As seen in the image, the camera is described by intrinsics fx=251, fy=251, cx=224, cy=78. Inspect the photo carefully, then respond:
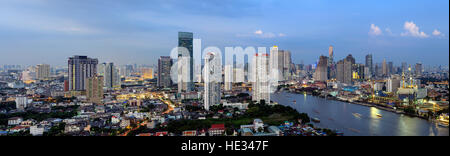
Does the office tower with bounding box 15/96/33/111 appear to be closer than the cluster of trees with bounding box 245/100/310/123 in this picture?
No

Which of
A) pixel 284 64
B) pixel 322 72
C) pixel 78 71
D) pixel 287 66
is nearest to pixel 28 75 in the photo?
pixel 78 71

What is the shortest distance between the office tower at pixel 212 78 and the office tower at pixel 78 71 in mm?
6658

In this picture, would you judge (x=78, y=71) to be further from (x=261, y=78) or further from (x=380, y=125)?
(x=380, y=125)

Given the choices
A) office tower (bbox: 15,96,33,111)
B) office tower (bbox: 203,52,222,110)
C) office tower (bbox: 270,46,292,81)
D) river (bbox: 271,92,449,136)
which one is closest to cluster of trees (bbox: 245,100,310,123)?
river (bbox: 271,92,449,136)

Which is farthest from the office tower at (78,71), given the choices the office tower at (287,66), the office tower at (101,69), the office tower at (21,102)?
the office tower at (287,66)

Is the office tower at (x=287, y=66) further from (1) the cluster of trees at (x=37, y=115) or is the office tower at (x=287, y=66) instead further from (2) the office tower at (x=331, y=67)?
(1) the cluster of trees at (x=37, y=115)

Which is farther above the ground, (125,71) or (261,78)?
(125,71)

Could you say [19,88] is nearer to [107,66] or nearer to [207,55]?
[107,66]

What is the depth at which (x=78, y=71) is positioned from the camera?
11094mm

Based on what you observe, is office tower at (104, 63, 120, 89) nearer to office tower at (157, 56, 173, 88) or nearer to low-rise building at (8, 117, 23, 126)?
office tower at (157, 56, 173, 88)

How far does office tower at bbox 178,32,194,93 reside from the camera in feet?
37.1

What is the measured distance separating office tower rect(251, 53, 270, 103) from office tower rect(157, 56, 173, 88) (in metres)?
6.61

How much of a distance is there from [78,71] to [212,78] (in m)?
7.36
